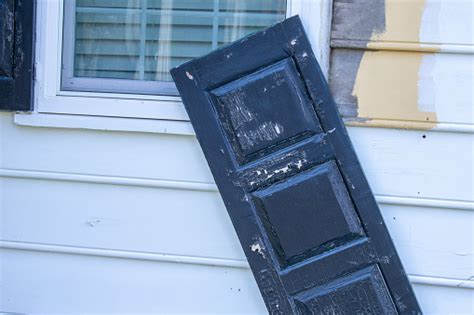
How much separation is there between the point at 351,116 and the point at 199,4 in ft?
2.37

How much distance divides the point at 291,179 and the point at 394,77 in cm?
51

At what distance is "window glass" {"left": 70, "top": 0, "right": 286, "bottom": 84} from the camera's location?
259 cm

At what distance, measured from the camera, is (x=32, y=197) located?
266cm

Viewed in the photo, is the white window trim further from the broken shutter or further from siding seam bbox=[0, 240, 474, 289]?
siding seam bbox=[0, 240, 474, 289]

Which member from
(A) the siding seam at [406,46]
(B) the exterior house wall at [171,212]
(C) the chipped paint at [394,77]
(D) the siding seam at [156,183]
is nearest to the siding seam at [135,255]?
(B) the exterior house wall at [171,212]

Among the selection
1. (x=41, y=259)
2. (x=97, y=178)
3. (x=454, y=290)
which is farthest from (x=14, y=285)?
(x=454, y=290)

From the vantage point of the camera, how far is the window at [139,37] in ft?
8.52

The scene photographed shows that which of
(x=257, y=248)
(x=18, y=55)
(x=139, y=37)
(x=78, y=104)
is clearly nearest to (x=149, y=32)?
(x=139, y=37)

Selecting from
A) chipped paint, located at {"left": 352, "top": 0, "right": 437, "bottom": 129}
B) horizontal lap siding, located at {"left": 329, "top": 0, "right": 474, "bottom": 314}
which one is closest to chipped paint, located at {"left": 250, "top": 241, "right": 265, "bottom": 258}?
horizontal lap siding, located at {"left": 329, "top": 0, "right": 474, "bottom": 314}

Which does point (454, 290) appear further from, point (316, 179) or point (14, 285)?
point (14, 285)

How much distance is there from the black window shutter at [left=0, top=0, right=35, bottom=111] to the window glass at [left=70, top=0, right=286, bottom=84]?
167mm

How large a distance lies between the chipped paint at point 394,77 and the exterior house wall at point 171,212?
2 centimetres

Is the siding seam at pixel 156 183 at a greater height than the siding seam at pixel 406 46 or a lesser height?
lesser

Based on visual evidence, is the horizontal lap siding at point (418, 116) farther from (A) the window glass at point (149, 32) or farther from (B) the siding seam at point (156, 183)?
(A) the window glass at point (149, 32)
